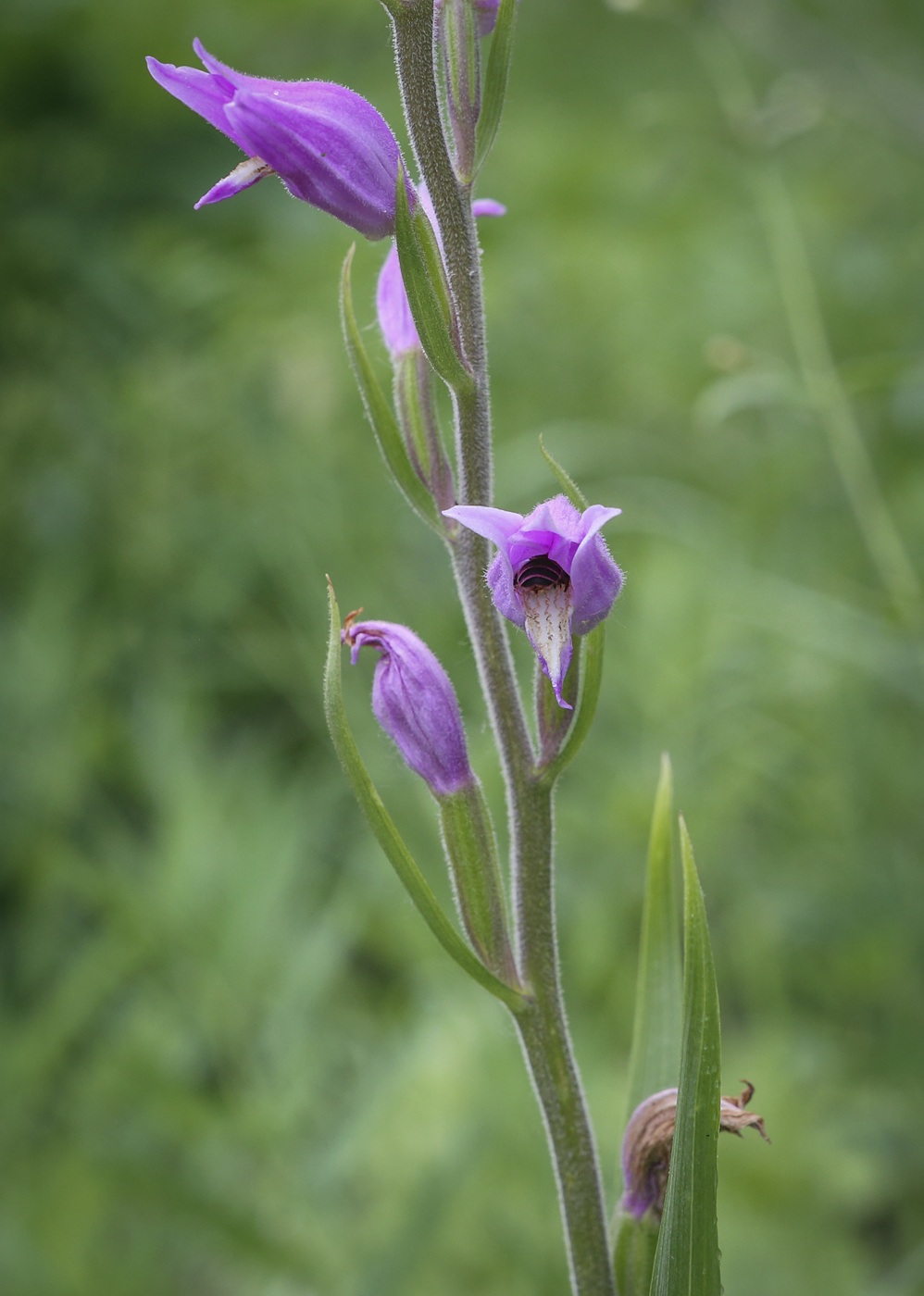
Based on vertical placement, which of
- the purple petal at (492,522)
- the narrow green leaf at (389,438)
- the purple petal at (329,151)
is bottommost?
the purple petal at (492,522)

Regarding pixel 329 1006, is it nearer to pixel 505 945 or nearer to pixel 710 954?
pixel 505 945

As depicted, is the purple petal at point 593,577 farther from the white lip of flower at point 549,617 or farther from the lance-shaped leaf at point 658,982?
the lance-shaped leaf at point 658,982

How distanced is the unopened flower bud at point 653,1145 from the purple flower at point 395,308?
691 millimetres

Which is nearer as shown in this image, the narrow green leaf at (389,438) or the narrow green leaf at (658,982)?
the narrow green leaf at (389,438)

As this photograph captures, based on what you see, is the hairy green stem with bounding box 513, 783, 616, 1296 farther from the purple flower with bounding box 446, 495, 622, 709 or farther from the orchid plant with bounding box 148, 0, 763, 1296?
the purple flower with bounding box 446, 495, 622, 709

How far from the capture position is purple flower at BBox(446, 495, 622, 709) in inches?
30.9

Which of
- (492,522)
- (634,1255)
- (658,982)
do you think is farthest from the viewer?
(658,982)

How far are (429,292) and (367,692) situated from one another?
2.35 metres

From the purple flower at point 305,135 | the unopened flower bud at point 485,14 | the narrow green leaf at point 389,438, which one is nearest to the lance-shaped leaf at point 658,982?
the narrow green leaf at point 389,438

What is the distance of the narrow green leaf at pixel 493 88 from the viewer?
91 centimetres

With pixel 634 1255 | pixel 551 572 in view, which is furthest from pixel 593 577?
pixel 634 1255

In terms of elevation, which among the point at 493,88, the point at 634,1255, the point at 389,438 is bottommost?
the point at 634,1255

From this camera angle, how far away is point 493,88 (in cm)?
93

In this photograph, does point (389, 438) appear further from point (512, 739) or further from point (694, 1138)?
point (694, 1138)
